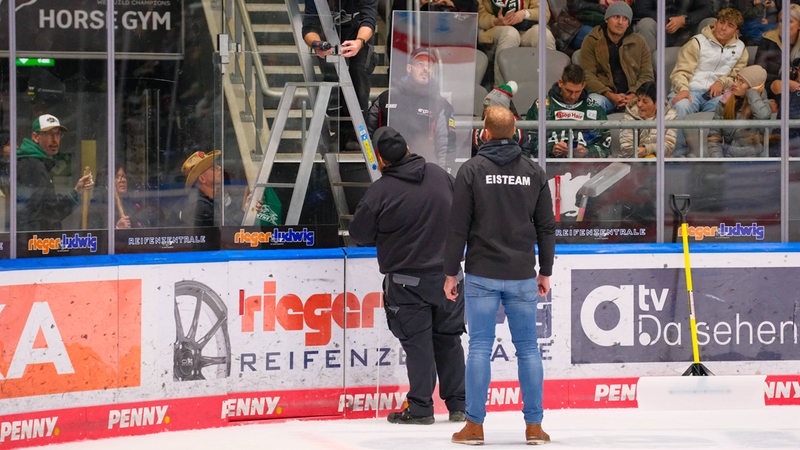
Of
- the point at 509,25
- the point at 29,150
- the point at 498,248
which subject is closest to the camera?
the point at 498,248

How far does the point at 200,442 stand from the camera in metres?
7.33

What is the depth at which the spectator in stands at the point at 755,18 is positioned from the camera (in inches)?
355

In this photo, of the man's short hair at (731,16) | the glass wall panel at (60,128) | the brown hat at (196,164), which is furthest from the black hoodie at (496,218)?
the man's short hair at (731,16)

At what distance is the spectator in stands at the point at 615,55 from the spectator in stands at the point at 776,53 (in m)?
0.78

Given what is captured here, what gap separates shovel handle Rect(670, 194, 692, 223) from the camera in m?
8.84

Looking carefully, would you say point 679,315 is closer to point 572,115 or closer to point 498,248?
point 572,115

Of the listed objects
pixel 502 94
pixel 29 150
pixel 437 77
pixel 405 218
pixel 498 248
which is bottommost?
pixel 498 248

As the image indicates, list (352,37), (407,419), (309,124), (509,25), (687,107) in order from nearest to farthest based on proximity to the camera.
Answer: (407,419) → (309,124) → (352,37) → (509,25) → (687,107)

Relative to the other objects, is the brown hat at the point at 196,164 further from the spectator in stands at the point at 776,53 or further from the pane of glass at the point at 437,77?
the spectator in stands at the point at 776,53

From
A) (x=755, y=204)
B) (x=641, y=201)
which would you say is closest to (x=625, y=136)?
(x=641, y=201)

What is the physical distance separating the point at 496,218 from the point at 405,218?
2.85 ft

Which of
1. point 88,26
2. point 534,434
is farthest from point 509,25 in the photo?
point 534,434

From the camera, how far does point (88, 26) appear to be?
807 cm

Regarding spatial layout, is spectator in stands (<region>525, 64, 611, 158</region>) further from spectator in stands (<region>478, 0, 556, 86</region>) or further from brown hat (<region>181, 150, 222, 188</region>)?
brown hat (<region>181, 150, 222, 188</region>)
